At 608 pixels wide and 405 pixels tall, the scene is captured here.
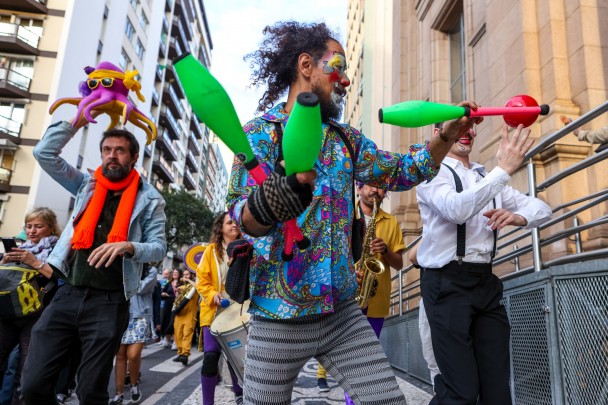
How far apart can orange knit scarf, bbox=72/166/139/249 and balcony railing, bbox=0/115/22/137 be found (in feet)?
94.8

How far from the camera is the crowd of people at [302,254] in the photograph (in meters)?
1.81

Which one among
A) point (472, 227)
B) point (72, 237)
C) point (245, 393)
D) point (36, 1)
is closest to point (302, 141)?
point (245, 393)

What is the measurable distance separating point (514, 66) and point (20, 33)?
1200 inches

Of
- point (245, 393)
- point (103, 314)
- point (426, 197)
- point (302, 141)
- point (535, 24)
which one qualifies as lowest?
point (245, 393)

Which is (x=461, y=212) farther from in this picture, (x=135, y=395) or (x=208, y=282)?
(x=135, y=395)

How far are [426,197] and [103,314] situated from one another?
2.23 m

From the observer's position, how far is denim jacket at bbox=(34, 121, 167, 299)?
3.34 metres

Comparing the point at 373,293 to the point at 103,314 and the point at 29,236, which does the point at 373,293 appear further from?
the point at 29,236

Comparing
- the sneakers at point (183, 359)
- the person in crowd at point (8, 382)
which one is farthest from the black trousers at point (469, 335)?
the sneakers at point (183, 359)

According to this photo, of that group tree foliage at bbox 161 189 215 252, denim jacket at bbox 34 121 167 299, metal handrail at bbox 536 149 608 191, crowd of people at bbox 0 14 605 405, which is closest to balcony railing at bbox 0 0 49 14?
tree foliage at bbox 161 189 215 252

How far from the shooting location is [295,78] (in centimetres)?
227

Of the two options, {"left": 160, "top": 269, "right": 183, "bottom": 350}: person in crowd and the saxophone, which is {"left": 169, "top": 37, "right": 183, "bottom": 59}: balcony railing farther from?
the saxophone

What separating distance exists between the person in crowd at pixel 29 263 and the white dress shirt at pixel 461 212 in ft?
11.3

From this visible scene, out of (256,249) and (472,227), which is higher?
(472,227)
